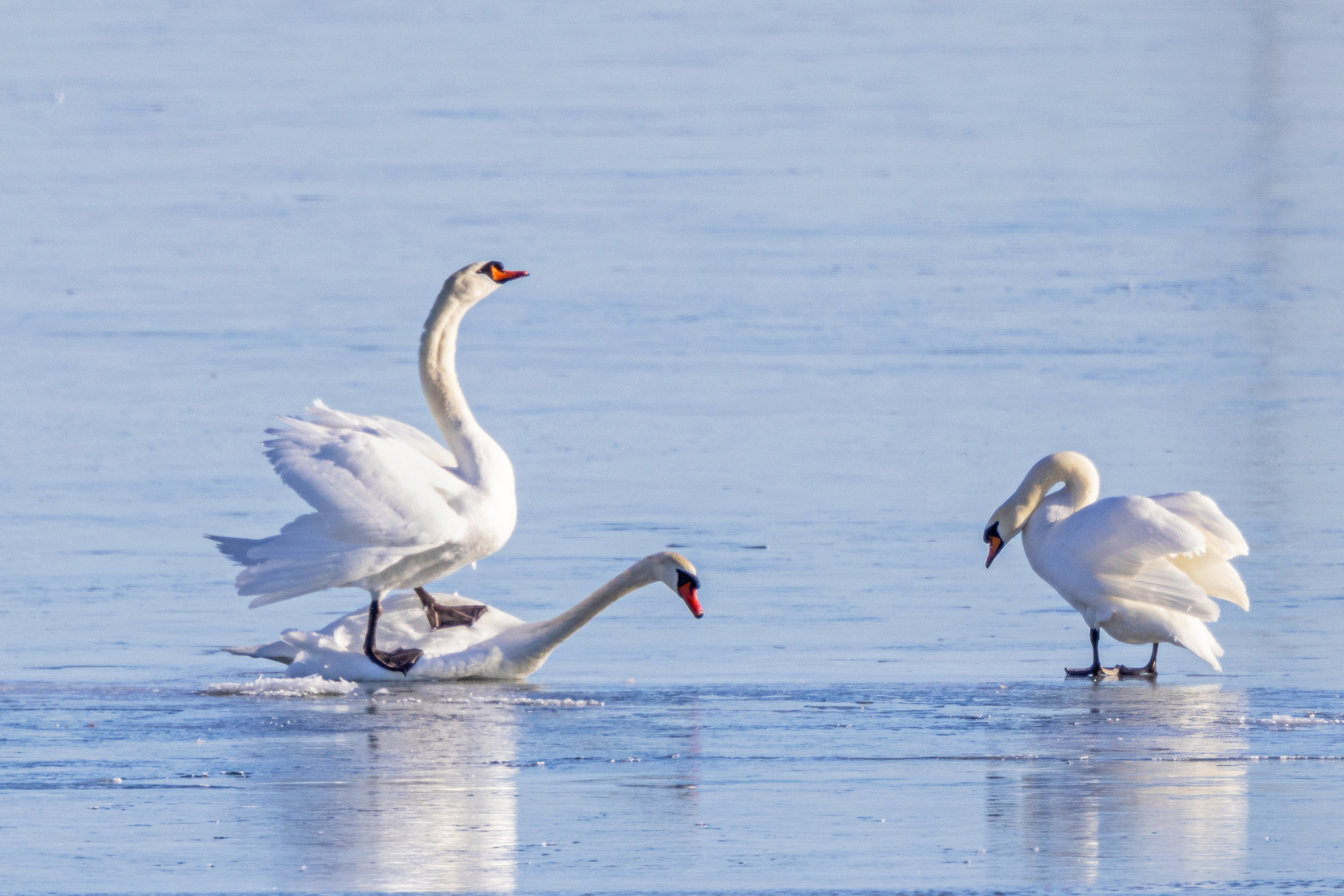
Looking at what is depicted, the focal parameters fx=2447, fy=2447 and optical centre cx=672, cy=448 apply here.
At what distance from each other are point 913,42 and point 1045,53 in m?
1.94

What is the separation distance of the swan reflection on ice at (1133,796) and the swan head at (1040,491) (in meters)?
1.61

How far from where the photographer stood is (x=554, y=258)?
16.8 meters

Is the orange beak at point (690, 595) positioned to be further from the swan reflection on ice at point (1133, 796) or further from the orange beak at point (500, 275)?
the orange beak at point (500, 275)

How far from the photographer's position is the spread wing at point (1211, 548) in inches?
330

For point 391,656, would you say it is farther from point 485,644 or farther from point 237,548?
point 237,548

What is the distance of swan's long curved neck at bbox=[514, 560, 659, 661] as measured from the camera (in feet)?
26.2

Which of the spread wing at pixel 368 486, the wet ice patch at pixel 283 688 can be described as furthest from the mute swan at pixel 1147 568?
the wet ice patch at pixel 283 688

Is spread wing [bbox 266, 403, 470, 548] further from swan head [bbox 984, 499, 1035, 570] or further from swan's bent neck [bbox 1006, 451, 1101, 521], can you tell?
swan's bent neck [bbox 1006, 451, 1101, 521]

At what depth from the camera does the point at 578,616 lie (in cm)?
798

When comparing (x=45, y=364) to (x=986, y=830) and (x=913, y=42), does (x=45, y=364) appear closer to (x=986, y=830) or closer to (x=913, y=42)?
(x=986, y=830)

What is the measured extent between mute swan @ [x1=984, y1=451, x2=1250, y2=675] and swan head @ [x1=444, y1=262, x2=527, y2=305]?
230cm

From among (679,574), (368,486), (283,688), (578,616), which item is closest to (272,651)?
(283,688)

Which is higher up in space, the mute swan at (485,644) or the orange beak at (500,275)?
the orange beak at (500,275)

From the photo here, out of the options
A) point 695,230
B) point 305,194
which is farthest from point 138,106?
point 695,230
